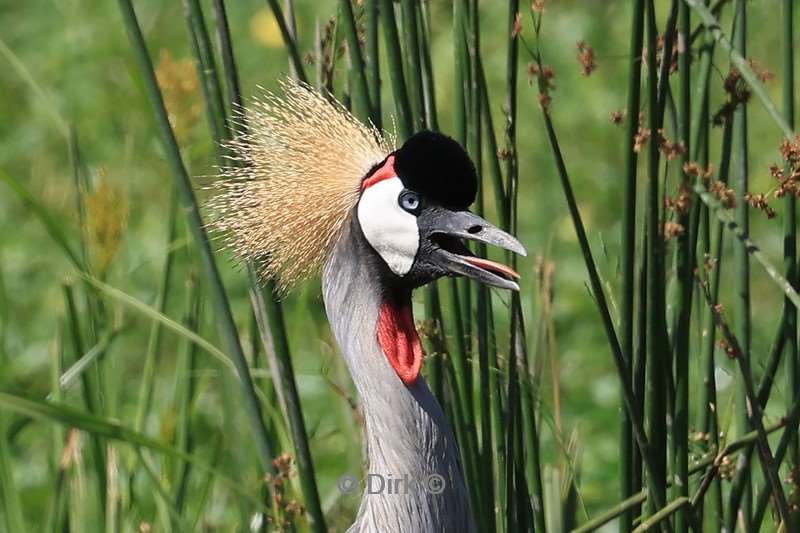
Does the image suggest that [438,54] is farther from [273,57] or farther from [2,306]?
[2,306]

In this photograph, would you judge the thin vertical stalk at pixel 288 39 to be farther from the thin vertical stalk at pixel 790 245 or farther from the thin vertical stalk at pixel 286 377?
the thin vertical stalk at pixel 790 245

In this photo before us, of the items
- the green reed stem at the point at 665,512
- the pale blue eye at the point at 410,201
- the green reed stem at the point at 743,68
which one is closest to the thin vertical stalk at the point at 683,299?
the green reed stem at the point at 665,512

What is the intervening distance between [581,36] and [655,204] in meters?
2.88

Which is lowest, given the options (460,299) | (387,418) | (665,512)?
(665,512)

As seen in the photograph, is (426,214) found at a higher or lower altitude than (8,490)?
higher

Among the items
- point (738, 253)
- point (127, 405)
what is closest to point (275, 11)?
point (738, 253)

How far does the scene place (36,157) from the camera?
3.99 metres

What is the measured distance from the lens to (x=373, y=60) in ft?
5.30

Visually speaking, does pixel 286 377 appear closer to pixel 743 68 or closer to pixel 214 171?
pixel 743 68

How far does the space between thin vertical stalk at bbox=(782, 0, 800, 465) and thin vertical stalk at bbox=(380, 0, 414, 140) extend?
38 centimetres

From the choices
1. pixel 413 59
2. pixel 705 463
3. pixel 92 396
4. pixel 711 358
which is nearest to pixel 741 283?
pixel 711 358

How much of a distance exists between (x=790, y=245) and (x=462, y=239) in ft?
1.11

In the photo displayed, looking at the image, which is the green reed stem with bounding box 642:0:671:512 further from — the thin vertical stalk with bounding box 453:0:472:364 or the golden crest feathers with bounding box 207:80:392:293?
the golden crest feathers with bounding box 207:80:392:293

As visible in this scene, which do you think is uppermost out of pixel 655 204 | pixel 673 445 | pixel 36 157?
pixel 36 157
